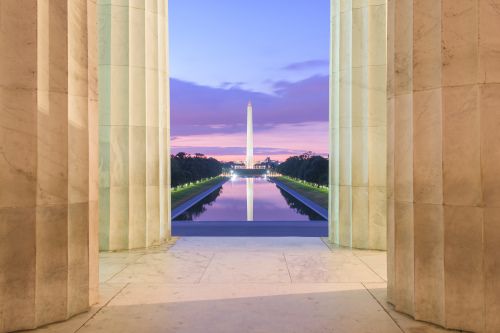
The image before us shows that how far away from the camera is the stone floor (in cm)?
806

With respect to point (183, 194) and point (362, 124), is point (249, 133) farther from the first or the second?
point (362, 124)

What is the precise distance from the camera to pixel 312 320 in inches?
324

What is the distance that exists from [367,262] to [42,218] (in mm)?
9607

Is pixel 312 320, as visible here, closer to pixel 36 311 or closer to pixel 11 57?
pixel 36 311

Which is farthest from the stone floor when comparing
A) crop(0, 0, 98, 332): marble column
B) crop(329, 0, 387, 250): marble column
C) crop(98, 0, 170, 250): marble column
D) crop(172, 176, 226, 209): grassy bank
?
crop(172, 176, 226, 209): grassy bank

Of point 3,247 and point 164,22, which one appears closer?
point 3,247

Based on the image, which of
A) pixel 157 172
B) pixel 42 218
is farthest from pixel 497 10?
pixel 157 172

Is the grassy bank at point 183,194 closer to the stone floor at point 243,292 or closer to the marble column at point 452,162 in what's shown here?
the stone floor at point 243,292

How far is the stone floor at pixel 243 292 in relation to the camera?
8.06m

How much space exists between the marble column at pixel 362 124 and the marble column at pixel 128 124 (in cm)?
736

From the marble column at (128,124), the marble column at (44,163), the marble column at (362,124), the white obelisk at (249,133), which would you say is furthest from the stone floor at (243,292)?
the white obelisk at (249,133)

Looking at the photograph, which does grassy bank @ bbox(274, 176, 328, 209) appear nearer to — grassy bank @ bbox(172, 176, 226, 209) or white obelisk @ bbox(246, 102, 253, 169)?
grassy bank @ bbox(172, 176, 226, 209)

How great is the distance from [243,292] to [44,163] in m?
5.37

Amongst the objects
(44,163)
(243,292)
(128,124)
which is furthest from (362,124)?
(44,163)
